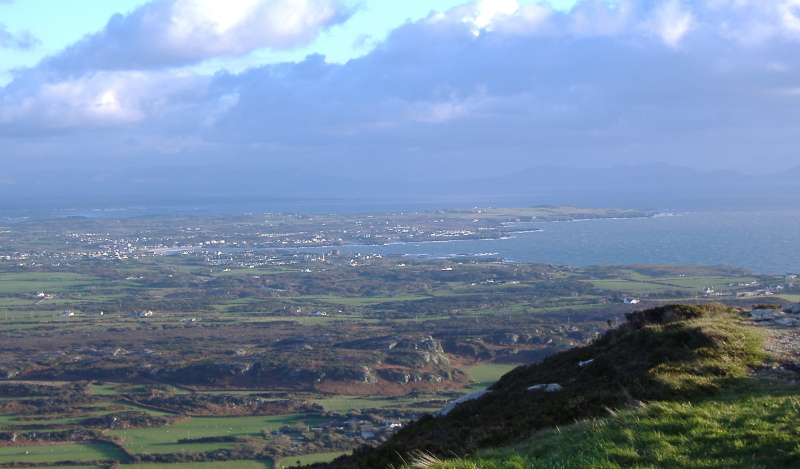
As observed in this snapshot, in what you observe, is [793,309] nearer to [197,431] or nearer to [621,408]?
[621,408]

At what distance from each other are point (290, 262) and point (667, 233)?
80001mm

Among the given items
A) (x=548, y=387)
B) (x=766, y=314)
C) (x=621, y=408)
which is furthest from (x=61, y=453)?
(x=766, y=314)

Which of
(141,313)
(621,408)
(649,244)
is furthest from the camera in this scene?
(649,244)

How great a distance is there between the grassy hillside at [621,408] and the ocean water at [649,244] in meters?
80.4

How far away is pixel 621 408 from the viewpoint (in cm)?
1046

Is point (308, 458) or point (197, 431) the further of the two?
point (197, 431)

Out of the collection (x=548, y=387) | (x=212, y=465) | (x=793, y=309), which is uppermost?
(x=793, y=309)

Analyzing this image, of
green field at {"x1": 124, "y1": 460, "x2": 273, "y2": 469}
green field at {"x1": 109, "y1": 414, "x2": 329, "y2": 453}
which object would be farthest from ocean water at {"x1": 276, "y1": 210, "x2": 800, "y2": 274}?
green field at {"x1": 124, "y1": 460, "x2": 273, "y2": 469}

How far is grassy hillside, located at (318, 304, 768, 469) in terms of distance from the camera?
26.6ft

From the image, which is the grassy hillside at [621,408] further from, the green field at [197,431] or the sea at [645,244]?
the sea at [645,244]

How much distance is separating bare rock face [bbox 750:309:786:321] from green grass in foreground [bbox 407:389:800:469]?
24.2 feet

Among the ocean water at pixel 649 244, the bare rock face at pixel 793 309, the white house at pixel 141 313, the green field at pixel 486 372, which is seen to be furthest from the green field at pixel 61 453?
the ocean water at pixel 649 244

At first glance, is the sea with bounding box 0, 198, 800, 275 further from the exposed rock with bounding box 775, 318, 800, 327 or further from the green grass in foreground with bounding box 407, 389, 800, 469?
the green grass in foreground with bounding box 407, 389, 800, 469

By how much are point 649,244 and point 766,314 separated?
112188 millimetres
